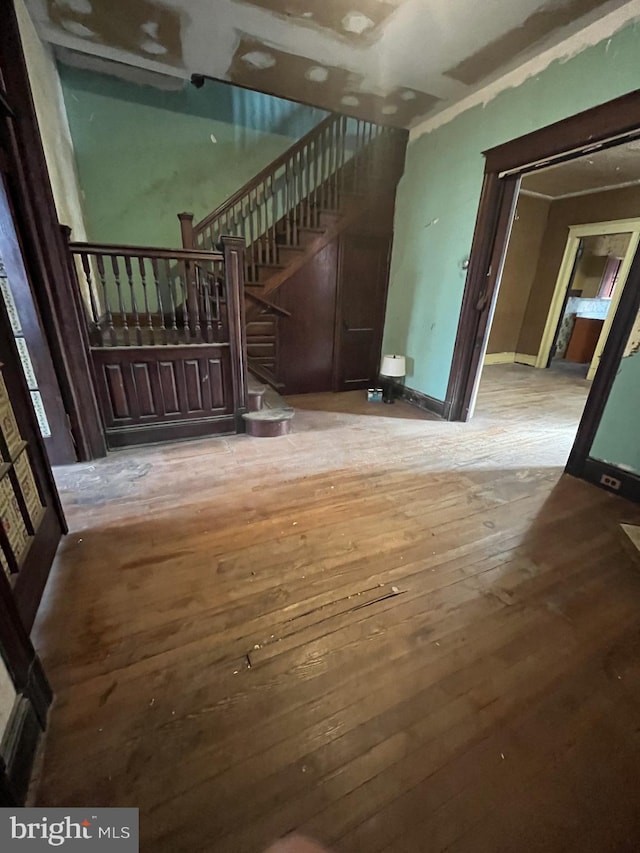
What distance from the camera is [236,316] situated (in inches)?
110

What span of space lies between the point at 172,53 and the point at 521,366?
6.24 m

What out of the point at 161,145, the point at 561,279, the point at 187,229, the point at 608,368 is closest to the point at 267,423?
the point at 187,229

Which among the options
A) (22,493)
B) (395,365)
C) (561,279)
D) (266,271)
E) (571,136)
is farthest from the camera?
(561,279)

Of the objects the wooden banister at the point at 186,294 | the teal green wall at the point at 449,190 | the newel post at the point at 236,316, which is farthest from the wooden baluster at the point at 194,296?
the teal green wall at the point at 449,190

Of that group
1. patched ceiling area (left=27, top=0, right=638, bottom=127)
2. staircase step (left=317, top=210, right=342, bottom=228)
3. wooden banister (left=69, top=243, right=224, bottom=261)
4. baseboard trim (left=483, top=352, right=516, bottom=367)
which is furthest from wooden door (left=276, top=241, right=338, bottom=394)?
baseboard trim (left=483, top=352, right=516, bottom=367)

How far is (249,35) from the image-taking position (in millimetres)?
2361

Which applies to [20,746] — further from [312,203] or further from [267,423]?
[312,203]

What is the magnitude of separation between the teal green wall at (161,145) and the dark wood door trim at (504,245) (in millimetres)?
2757

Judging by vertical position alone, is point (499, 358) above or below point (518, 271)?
below

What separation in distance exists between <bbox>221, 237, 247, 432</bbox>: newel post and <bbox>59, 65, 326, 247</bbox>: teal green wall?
2.12m

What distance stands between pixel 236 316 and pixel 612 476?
289 cm

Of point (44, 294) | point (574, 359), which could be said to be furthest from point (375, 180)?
point (574, 359)

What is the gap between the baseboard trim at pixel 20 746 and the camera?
872 mm

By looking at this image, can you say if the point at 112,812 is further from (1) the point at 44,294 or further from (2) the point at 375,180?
(2) the point at 375,180
